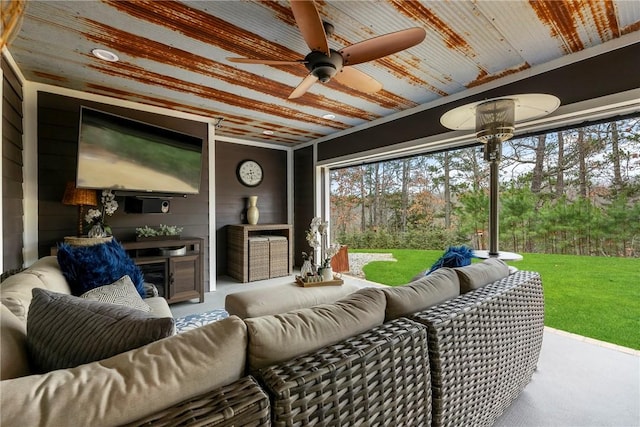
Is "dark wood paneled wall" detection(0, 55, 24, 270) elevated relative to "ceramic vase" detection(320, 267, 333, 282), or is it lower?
elevated

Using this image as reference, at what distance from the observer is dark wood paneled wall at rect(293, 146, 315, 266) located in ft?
16.7

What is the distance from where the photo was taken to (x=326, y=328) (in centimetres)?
97

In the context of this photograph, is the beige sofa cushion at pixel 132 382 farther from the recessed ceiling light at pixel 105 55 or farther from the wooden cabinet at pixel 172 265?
the wooden cabinet at pixel 172 265

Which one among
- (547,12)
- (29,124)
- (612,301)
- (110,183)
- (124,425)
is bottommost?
(612,301)

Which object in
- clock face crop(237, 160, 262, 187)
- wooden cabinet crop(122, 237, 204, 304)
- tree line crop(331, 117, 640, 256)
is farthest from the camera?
clock face crop(237, 160, 262, 187)

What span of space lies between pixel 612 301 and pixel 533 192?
1.17 metres

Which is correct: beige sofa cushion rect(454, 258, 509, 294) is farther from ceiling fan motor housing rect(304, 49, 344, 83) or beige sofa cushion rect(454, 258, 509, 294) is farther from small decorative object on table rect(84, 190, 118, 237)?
small decorative object on table rect(84, 190, 118, 237)

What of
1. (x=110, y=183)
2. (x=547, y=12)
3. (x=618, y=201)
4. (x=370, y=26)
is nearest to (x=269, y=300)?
(x=370, y=26)

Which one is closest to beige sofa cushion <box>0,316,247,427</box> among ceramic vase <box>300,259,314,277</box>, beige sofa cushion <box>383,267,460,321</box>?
beige sofa cushion <box>383,267,460,321</box>

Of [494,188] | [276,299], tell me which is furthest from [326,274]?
[494,188]

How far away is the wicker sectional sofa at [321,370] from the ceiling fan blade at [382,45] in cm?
133

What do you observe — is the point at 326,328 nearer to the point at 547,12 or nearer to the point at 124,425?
the point at 124,425

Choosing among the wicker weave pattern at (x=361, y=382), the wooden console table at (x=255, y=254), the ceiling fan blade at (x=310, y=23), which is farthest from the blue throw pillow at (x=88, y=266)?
the wooden console table at (x=255, y=254)

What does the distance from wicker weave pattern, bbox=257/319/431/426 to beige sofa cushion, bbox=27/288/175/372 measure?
367 millimetres
